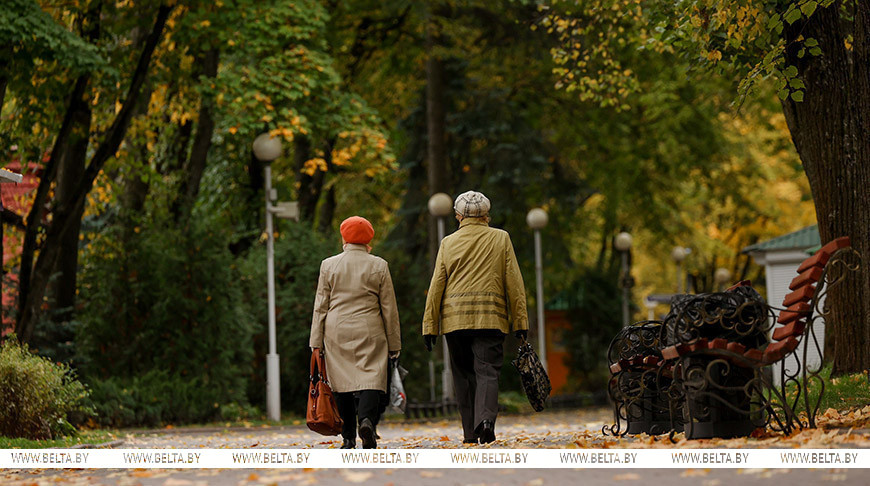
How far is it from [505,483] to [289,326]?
608 inches

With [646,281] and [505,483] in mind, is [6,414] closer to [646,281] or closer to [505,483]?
[505,483]

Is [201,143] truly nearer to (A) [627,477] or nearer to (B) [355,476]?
(B) [355,476]

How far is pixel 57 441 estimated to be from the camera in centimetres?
1213

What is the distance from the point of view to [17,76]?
16.6 meters

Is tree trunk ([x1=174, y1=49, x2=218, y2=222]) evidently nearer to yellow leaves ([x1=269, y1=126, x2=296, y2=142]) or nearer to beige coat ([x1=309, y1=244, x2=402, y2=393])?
yellow leaves ([x1=269, y1=126, x2=296, y2=142])

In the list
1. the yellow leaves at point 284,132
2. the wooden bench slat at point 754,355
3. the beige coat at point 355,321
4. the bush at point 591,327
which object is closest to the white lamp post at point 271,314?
the yellow leaves at point 284,132

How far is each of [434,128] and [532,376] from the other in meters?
16.8

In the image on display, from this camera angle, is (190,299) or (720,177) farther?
(720,177)

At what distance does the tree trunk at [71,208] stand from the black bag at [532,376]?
1043 cm

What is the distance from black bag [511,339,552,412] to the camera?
9.49 meters

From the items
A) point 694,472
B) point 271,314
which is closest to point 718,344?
point 694,472

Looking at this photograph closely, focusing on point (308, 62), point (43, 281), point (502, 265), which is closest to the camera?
point (502, 265)

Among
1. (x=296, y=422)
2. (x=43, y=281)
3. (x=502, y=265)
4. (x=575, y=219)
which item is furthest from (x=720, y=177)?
(x=502, y=265)

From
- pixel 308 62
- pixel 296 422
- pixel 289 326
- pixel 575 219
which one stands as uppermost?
pixel 308 62
